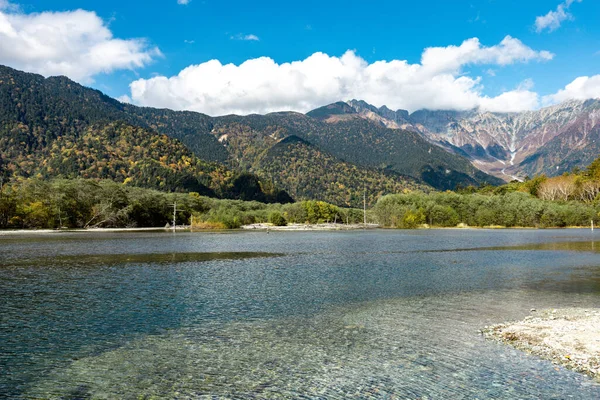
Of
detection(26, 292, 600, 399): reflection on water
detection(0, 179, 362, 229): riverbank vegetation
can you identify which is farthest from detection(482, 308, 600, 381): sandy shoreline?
detection(0, 179, 362, 229): riverbank vegetation

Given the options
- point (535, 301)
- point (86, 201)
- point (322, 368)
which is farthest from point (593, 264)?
point (86, 201)

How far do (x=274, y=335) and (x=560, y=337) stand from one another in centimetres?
1138

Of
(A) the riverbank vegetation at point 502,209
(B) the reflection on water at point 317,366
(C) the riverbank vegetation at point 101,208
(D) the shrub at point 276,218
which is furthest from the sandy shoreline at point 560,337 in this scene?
(D) the shrub at point 276,218

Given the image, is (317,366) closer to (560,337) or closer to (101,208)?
(560,337)

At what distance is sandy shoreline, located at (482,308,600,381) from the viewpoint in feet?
47.6

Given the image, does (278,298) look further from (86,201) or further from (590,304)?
(86,201)

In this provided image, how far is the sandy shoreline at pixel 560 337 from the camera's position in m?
14.5

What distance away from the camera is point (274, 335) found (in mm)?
18375

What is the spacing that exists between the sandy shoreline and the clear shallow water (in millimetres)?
809

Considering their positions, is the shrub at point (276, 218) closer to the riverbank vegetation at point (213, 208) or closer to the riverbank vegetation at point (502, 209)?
the riverbank vegetation at point (213, 208)

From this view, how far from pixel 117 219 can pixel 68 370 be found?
14650cm

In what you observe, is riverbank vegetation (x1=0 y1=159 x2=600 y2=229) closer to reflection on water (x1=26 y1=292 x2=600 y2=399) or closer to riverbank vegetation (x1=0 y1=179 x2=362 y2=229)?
riverbank vegetation (x1=0 y1=179 x2=362 y2=229)

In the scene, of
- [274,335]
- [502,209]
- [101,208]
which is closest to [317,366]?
[274,335]

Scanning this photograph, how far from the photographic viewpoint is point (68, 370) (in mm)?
13930
